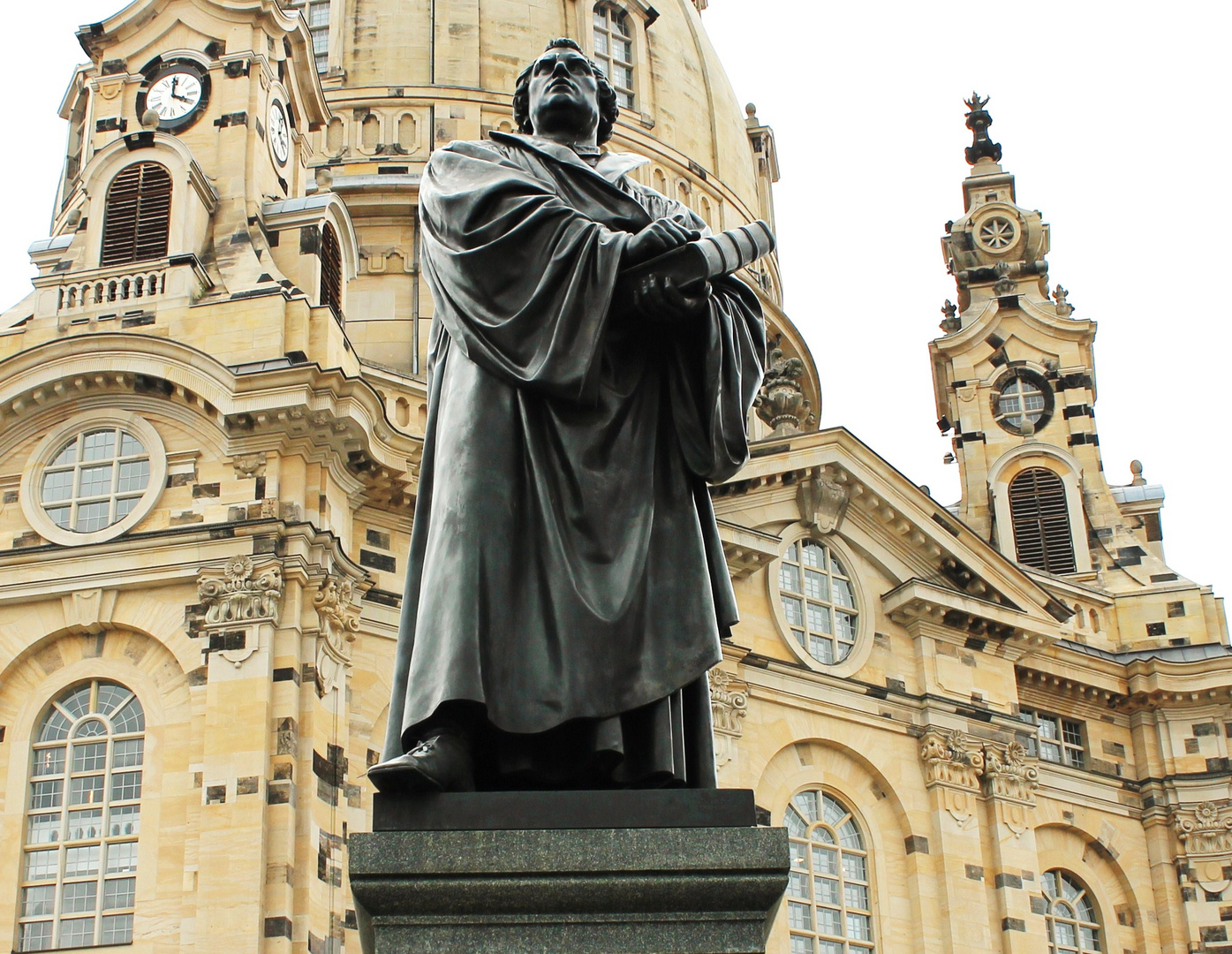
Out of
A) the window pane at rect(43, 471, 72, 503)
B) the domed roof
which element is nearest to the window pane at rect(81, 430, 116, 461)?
the window pane at rect(43, 471, 72, 503)

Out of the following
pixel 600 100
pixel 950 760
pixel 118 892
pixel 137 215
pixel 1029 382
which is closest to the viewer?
pixel 600 100

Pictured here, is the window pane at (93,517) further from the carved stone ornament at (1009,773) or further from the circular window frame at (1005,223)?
the circular window frame at (1005,223)

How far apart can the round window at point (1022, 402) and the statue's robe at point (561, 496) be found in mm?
34282

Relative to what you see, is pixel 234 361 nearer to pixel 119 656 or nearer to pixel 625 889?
pixel 119 656

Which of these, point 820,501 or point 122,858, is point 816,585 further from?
point 122,858

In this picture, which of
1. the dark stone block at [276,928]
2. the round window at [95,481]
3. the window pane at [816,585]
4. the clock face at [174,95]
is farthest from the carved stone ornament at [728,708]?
the clock face at [174,95]

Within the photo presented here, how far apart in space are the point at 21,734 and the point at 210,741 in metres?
2.70

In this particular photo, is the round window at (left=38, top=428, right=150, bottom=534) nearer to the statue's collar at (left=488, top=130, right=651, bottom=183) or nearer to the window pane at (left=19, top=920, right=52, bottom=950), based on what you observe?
the window pane at (left=19, top=920, right=52, bottom=950)

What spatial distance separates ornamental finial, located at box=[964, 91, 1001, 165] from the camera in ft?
143

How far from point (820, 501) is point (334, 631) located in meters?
9.96

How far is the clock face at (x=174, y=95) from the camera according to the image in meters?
28.6

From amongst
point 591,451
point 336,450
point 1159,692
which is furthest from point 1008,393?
point 591,451

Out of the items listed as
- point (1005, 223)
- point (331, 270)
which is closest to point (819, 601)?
point (331, 270)

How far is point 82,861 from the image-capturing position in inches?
894
